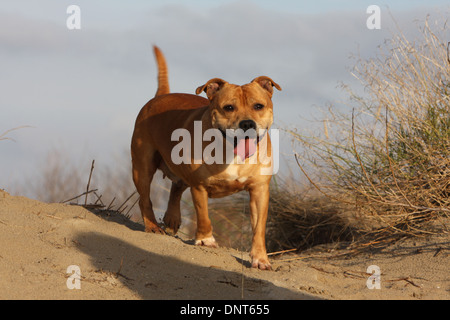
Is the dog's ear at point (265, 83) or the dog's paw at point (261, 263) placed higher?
the dog's ear at point (265, 83)

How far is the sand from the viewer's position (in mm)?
4141

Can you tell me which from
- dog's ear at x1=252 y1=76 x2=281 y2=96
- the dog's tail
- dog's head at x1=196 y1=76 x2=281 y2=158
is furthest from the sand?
the dog's tail

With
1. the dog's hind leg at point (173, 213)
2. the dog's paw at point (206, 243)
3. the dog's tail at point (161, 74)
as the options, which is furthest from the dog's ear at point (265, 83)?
the dog's tail at point (161, 74)

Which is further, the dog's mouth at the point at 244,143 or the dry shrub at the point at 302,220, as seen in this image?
the dry shrub at the point at 302,220

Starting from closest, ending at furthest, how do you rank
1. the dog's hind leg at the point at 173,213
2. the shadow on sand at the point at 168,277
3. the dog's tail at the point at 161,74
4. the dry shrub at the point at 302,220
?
the shadow on sand at the point at 168,277, the dog's hind leg at the point at 173,213, the dog's tail at the point at 161,74, the dry shrub at the point at 302,220

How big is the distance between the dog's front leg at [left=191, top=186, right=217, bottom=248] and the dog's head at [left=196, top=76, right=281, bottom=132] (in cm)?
66

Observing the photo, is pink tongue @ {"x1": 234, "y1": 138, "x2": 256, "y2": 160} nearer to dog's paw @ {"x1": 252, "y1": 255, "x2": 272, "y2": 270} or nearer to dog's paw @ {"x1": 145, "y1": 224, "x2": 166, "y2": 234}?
dog's paw @ {"x1": 252, "y1": 255, "x2": 272, "y2": 270}

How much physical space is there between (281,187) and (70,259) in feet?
13.1

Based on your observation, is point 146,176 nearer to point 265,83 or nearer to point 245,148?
point 245,148

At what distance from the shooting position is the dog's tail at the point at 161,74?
704cm

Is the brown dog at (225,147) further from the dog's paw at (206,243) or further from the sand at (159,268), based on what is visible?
the sand at (159,268)

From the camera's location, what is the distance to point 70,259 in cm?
466
